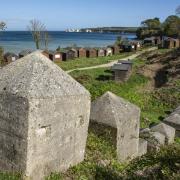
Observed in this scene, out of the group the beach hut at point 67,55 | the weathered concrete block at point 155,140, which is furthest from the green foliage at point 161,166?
the beach hut at point 67,55

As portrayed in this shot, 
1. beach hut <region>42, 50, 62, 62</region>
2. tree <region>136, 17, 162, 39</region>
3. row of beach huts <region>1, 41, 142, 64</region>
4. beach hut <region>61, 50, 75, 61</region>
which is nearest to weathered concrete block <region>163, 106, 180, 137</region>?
row of beach huts <region>1, 41, 142, 64</region>

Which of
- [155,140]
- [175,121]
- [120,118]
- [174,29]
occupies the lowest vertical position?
[175,121]

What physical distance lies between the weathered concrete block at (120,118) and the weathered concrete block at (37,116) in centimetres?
165

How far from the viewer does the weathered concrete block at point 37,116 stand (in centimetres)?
627

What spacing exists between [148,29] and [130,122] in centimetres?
12603

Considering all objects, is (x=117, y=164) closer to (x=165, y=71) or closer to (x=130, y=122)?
(x=130, y=122)

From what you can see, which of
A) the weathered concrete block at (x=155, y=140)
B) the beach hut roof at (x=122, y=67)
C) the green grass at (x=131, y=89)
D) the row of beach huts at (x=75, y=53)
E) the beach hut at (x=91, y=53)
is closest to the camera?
the weathered concrete block at (x=155, y=140)

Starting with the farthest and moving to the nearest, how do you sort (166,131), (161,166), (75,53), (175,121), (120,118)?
(75,53) → (175,121) → (166,131) → (120,118) → (161,166)

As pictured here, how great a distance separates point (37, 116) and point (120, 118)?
301cm

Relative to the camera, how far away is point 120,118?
8.78 metres

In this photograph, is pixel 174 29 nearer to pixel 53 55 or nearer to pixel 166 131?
pixel 53 55

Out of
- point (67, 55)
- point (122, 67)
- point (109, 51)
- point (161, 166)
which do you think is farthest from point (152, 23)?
point (161, 166)

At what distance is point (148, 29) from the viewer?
13162 centimetres

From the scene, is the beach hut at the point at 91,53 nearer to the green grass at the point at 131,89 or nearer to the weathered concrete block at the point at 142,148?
the green grass at the point at 131,89
